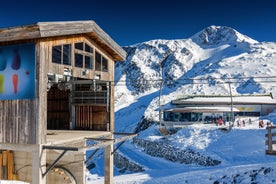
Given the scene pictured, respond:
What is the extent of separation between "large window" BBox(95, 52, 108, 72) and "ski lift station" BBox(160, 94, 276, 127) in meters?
28.1

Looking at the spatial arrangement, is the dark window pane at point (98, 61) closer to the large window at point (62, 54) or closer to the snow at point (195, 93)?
the snow at point (195, 93)

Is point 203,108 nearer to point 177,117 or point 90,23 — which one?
point 177,117

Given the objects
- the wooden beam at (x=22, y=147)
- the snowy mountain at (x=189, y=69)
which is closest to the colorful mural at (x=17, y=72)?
the wooden beam at (x=22, y=147)

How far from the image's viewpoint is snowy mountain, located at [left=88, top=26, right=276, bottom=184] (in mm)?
23828

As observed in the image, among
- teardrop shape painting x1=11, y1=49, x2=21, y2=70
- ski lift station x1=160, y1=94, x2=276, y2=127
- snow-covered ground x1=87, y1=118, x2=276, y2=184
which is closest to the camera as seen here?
teardrop shape painting x1=11, y1=49, x2=21, y2=70

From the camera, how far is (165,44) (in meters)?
147

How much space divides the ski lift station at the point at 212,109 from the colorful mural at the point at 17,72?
32940 millimetres

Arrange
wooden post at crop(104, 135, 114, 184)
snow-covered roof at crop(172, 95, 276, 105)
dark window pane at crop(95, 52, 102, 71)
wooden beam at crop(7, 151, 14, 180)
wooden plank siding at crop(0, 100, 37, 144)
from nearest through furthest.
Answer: wooden plank siding at crop(0, 100, 37, 144) < dark window pane at crop(95, 52, 102, 71) < wooden post at crop(104, 135, 114, 184) < wooden beam at crop(7, 151, 14, 180) < snow-covered roof at crop(172, 95, 276, 105)

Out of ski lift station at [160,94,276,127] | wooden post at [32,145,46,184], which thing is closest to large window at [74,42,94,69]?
wooden post at [32,145,46,184]

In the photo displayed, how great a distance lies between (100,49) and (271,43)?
128 m

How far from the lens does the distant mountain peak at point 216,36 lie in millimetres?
161750

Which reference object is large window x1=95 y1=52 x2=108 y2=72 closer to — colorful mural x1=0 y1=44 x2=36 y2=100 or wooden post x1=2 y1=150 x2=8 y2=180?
colorful mural x1=0 y1=44 x2=36 y2=100

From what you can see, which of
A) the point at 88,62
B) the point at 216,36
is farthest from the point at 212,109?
the point at 216,36

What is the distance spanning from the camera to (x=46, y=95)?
11312 mm
